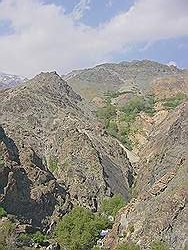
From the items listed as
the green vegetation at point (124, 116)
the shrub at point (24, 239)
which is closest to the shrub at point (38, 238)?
the shrub at point (24, 239)

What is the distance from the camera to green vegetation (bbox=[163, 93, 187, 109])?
601 feet

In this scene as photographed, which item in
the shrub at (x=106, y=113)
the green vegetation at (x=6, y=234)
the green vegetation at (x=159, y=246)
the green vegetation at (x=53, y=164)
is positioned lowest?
the green vegetation at (x=159, y=246)

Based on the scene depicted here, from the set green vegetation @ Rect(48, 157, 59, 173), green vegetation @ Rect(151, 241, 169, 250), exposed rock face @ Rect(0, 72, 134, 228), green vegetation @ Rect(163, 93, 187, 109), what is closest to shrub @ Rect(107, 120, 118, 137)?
exposed rock face @ Rect(0, 72, 134, 228)

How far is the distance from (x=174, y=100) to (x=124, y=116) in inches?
900

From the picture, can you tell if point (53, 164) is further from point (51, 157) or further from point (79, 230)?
point (79, 230)

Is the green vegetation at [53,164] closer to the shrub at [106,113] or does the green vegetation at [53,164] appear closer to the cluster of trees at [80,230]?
the cluster of trees at [80,230]

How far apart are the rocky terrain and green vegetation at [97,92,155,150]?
0.42m

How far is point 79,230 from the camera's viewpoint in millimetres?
82250

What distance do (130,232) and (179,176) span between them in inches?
474

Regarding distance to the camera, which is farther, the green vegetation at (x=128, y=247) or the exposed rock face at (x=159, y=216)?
the exposed rock face at (x=159, y=216)

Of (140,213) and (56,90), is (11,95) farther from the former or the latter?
(140,213)

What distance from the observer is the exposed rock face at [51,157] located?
98.6 meters

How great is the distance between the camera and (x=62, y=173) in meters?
117

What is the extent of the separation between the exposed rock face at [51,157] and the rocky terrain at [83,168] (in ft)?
0.71
